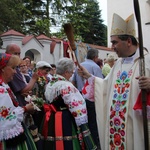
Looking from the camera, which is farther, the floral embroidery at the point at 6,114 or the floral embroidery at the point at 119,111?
the floral embroidery at the point at 119,111

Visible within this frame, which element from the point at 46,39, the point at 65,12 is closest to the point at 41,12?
the point at 65,12

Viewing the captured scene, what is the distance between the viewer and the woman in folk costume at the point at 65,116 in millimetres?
3604

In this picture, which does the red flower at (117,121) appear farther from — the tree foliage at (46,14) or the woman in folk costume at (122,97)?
the tree foliage at (46,14)

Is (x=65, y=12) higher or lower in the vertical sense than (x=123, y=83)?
higher

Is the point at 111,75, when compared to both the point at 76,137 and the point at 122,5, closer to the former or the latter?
the point at 76,137

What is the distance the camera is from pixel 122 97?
3.01 metres

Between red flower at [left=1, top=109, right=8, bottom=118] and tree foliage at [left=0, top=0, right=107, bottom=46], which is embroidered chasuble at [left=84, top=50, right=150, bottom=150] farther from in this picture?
tree foliage at [left=0, top=0, right=107, bottom=46]

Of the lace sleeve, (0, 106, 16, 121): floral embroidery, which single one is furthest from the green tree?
Answer: (0, 106, 16, 121): floral embroidery

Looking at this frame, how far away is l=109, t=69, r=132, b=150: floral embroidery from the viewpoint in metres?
2.97

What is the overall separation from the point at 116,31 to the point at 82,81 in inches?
99.9

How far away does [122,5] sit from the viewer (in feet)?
66.7

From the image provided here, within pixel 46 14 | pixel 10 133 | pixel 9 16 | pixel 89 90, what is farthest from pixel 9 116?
pixel 46 14

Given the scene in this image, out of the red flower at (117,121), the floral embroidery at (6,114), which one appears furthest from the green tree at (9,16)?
the floral embroidery at (6,114)

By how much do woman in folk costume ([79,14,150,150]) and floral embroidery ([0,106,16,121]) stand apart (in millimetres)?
1100
